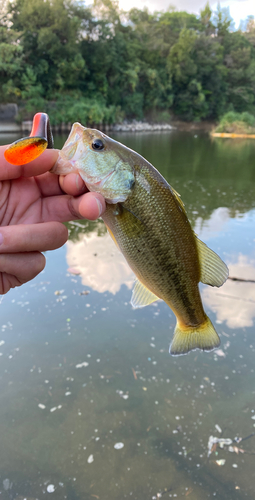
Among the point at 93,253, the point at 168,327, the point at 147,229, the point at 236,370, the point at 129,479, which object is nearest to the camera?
the point at 147,229

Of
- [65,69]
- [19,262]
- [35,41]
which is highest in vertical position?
[35,41]

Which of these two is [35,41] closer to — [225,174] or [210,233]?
[225,174]

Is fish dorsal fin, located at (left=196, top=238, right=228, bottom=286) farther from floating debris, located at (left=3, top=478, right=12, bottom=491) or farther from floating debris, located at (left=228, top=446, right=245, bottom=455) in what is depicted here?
floating debris, located at (left=3, top=478, right=12, bottom=491)

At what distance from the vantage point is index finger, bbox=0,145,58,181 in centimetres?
153

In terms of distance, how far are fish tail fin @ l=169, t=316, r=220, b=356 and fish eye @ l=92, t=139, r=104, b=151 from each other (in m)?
1.05

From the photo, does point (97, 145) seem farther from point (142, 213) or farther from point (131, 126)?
point (131, 126)

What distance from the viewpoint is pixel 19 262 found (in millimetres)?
1713

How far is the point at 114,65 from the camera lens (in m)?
43.4

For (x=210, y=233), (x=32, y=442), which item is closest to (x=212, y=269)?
(x=32, y=442)

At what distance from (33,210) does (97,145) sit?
0.56m

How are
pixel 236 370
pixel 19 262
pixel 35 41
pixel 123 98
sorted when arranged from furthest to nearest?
pixel 123 98 → pixel 35 41 → pixel 236 370 → pixel 19 262

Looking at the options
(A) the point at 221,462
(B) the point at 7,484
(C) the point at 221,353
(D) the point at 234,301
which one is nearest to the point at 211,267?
(A) the point at 221,462

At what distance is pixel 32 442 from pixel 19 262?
201 cm

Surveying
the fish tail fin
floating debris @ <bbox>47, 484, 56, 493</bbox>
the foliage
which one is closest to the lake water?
floating debris @ <bbox>47, 484, 56, 493</bbox>
